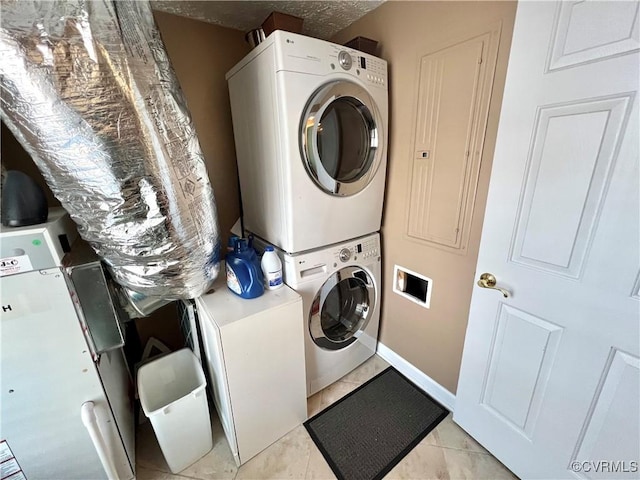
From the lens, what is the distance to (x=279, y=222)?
1328 millimetres

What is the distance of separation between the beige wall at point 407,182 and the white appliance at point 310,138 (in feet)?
0.31

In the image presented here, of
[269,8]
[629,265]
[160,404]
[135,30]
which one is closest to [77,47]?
[135,30]

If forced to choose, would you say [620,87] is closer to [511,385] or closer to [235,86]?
[511,385]

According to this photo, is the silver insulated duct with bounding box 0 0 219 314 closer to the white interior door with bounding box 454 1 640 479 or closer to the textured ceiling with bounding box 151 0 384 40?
the textured ceiling with bounding box 151 0 384 40

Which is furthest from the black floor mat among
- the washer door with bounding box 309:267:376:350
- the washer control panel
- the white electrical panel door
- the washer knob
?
the washer knob

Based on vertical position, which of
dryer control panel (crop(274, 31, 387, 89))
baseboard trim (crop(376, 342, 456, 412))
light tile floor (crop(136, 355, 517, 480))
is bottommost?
light tile floor (crop(136, 355, 517, 480))

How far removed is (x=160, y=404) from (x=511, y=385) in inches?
66.0

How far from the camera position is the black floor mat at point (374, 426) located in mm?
1267

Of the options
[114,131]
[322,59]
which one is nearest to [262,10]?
[322,59]

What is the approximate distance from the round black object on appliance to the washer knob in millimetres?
1251

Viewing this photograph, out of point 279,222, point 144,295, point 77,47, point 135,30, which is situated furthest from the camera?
point 279,222

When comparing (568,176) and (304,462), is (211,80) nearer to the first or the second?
(568,176)

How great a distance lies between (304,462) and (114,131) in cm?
156

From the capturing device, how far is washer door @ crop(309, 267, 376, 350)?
1.45 metres
